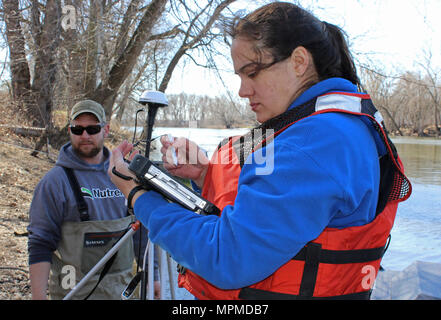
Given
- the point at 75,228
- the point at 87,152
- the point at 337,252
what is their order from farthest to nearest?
the point at 87,152 → the point at 75,228 → the point at 337,252

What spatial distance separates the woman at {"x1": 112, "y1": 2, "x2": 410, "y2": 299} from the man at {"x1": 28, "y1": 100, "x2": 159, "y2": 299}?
1.42 metres

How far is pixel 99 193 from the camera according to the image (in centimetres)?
282

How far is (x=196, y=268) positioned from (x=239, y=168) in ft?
1.33

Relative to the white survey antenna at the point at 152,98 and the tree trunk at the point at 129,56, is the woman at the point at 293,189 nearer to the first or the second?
the white survey antenna at the point at 152,98

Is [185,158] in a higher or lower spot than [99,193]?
higher

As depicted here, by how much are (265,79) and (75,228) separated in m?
1.97

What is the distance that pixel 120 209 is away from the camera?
288 centimetres

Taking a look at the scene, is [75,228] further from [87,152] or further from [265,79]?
[265,79]

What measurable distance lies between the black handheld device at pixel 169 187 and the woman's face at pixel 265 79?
406mm

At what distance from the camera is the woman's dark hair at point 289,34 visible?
124 centimetres

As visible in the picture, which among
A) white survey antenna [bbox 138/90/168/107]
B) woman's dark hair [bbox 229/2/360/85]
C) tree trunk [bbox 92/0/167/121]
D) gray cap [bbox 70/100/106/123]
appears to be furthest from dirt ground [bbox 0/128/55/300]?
woman's dark hair [bbox 229/2/360/85]

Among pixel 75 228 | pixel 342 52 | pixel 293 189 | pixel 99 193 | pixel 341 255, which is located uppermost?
pixel 342 52

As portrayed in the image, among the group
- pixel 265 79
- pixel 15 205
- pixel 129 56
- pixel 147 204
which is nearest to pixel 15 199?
pixel 15 205
